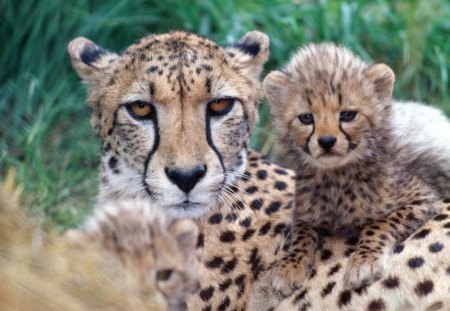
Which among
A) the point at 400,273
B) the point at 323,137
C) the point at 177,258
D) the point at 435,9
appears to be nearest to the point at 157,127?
the point at 323,137

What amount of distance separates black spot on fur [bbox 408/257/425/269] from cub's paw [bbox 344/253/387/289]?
11 cm

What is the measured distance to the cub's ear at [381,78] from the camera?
134 inches

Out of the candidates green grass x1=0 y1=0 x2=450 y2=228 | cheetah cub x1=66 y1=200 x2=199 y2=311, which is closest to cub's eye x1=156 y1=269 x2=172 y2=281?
cheetah cub x1=66 y1=200 x2=199 y2=311

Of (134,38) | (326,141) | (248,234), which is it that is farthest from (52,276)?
(134,38)

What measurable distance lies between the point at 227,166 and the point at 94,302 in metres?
1.45

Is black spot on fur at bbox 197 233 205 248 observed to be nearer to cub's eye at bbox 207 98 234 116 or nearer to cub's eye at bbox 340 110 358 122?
cub's eye at bbox 207 98 234 116

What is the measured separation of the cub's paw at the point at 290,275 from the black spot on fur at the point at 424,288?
1.15ft

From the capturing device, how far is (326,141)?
3.14 m

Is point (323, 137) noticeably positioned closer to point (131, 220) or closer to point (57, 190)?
point (131, 220)

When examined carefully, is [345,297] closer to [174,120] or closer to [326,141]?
[326,141]

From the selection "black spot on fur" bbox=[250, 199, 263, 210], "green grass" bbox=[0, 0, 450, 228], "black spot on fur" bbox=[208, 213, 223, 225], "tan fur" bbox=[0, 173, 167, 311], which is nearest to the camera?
"tan fur" bbox=[0, 173, 167, 311]

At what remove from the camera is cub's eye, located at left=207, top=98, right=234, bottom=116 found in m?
3.54

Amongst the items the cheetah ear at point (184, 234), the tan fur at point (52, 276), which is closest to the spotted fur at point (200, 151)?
the cheetah ear at point (184, 234)

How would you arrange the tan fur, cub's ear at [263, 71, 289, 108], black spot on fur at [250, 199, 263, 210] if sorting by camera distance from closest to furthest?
1. the tan fur
2. cub's ear at [263, 71, 289, 108]
3. black spot on fur at [250, 199, 263, 210]
